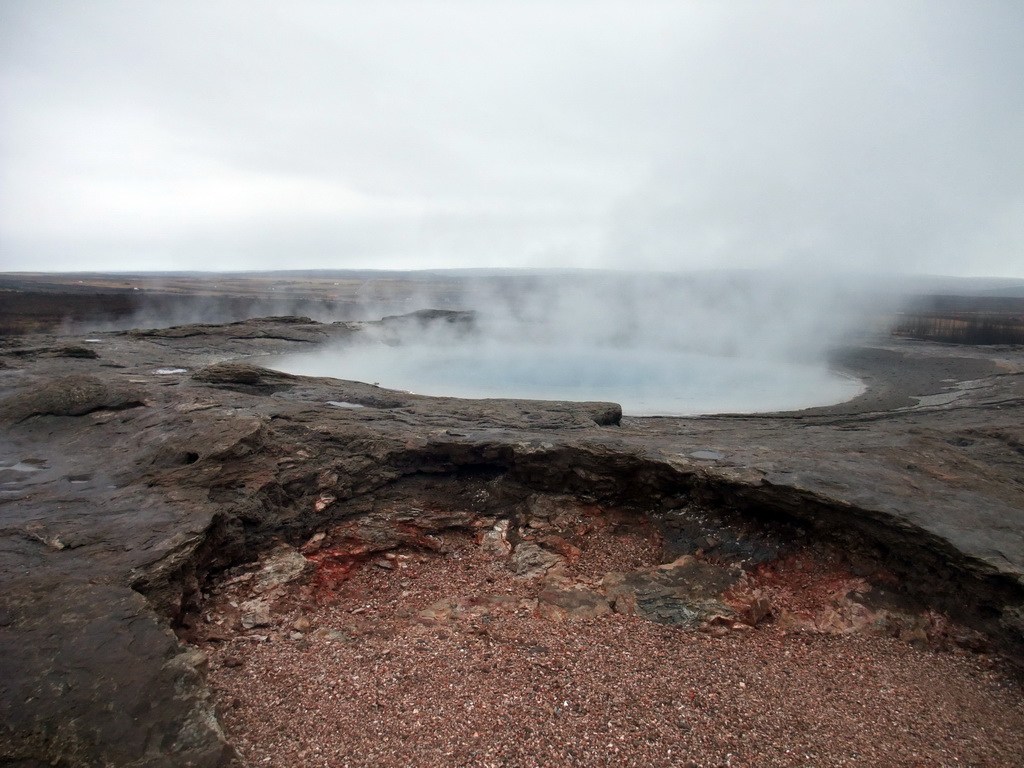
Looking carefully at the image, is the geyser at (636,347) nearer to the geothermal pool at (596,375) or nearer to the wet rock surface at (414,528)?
the geothermal pool at (596,375)

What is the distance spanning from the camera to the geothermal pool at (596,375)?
10109 mm

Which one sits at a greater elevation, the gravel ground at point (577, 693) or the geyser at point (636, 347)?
the geyser at point (636, 347)

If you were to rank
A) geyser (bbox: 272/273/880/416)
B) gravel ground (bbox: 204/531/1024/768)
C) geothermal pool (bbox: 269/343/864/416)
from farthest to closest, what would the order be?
geyser (bbox: 272/273/880/416)
geothermal pool (bbox: 269/343/864/416)
gravel ground (bbox: 204/531/1024/768)

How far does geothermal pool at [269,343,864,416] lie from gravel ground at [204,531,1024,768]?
5.57 m

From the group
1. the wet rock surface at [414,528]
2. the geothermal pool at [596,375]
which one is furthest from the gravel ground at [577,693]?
the geothermal pool at [596,375]

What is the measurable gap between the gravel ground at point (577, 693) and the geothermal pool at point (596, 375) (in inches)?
219

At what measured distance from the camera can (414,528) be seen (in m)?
5.15

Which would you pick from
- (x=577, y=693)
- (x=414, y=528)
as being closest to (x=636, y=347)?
(x=414, y=528)

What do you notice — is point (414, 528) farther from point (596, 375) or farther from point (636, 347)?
point (636, 347)

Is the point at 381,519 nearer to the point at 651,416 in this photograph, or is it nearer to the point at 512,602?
the point at 512,602

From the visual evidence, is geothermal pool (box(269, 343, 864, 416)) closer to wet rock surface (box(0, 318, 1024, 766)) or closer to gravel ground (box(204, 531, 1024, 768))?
wet rock surface (box(0, 318, 1024, 766))

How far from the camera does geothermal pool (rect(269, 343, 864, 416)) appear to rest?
Answer: 10109mm

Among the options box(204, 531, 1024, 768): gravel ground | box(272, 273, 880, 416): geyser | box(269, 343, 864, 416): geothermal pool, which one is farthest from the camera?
box(272, 273, 880, 416): geyser

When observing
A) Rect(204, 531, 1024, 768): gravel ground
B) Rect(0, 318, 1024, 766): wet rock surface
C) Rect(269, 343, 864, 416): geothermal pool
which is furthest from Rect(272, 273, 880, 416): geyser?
Rect(204, 531, 1024, 768): gravel ground
